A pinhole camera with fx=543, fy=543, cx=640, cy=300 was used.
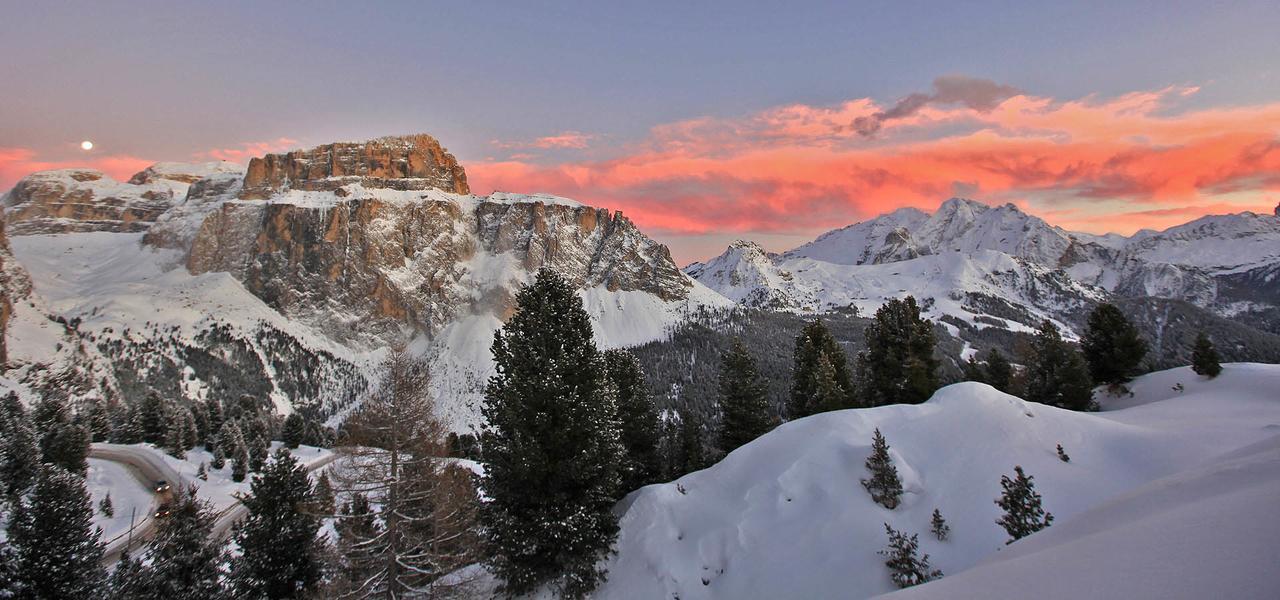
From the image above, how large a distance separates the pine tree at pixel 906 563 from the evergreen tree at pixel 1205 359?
1078 inches

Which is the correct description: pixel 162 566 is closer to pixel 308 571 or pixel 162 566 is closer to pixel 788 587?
pixel 308 571

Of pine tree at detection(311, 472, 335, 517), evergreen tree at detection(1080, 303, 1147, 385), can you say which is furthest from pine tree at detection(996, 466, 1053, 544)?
evergreen tree at detection(1080, 303, 1147, 385)

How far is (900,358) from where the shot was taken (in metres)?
33.5

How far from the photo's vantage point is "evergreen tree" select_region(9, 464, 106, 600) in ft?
51.8

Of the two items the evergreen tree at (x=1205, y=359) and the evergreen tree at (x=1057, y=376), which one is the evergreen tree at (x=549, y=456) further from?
the evergreen tree at (x=1205, y=359)

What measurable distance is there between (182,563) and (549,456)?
1209 centimetres

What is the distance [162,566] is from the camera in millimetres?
16875

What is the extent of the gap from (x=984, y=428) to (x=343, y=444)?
66.1ft

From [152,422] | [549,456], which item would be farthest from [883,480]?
[152,422]

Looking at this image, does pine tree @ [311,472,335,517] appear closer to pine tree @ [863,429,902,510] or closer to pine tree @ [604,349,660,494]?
pine tree @ [604,349,660,494]

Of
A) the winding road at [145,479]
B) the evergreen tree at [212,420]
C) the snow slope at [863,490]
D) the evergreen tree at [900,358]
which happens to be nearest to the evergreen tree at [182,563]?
the snow slope at [863,490]

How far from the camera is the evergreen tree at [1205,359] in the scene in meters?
28.7

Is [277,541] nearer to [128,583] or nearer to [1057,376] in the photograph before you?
[128,583]

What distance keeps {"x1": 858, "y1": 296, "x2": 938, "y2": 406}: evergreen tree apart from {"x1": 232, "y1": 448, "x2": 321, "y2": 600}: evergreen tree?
30342mm
